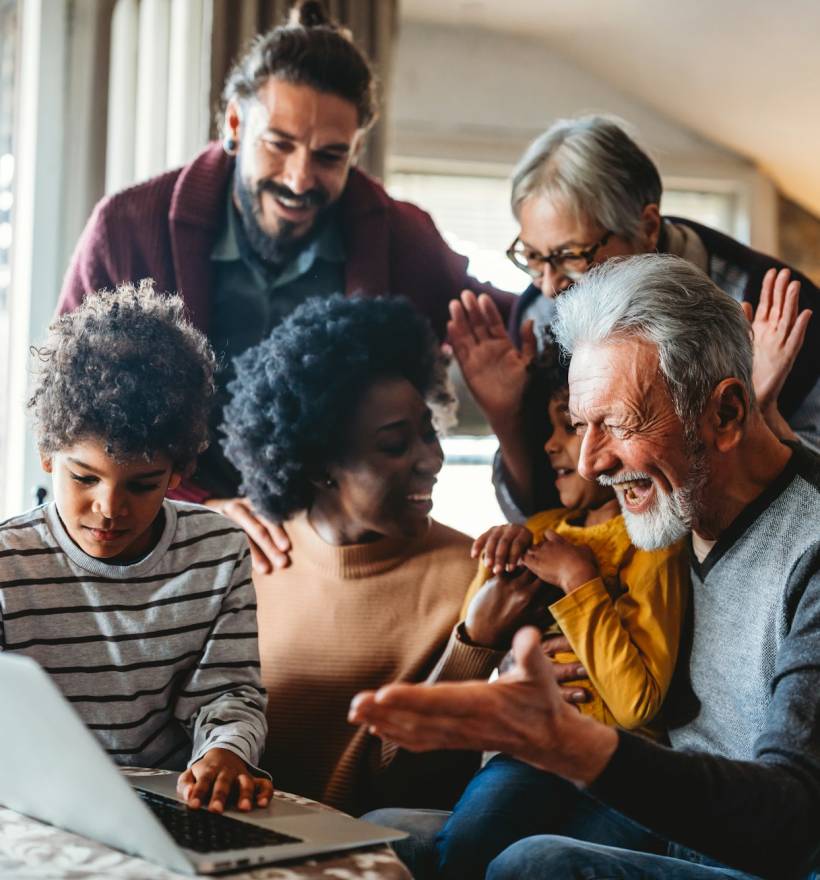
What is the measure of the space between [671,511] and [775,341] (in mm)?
441

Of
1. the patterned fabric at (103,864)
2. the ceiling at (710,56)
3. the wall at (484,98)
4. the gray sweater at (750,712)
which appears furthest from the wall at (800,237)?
the patterned fabric at (103,864)

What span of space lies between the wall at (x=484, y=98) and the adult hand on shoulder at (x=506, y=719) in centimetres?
349

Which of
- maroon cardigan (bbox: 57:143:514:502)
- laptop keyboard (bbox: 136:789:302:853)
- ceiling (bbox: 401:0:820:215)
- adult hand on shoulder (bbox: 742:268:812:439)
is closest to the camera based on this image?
laptop keyboard (bbox: 136:789:302:853)

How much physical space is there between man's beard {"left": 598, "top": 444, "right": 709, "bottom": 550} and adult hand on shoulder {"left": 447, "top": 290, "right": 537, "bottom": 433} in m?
0.47

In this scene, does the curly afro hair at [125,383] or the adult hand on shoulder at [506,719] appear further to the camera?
the curly afro hair at [125,383]

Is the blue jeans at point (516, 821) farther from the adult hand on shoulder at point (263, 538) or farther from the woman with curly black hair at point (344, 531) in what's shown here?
the adult hand on shoulder at point (263, 538)

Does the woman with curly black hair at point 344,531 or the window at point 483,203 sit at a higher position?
the woman with curly black hair at point 344,531

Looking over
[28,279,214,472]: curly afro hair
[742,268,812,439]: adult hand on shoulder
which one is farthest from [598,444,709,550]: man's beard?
[28,279,214,472]: curly afro hair

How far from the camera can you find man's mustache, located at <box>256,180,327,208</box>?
76.9 inches

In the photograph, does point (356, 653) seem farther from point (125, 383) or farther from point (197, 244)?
point (197, 244)

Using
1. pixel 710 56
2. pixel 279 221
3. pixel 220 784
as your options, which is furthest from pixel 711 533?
pixel 710 56

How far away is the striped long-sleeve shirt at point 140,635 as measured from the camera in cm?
143

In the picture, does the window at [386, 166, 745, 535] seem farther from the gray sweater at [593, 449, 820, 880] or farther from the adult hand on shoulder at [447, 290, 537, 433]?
the gray sweater at [593, 449, 820, 880]

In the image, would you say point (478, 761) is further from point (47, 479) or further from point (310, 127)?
point (47, 479)
